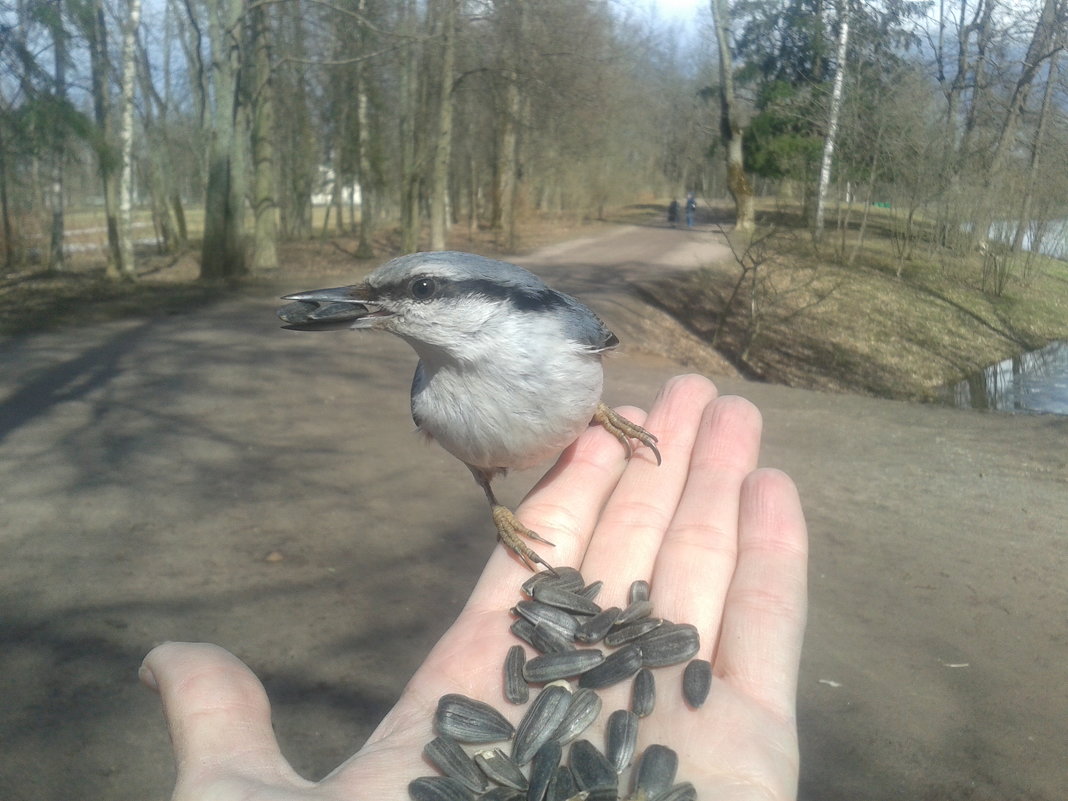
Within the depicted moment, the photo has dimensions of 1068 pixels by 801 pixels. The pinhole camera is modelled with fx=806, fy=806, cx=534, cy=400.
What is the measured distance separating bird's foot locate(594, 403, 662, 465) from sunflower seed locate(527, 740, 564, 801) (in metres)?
1.11

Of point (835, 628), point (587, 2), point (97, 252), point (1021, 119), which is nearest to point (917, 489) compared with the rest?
point (835, 628)

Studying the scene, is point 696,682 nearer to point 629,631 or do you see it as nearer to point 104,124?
point 629,631

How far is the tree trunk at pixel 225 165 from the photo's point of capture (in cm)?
1206

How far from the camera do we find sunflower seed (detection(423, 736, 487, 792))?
176 cm

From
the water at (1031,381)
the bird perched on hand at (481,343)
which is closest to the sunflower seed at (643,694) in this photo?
the bird perched on hand at (481,343)

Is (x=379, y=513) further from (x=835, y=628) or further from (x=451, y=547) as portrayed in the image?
(x=835, y=628)

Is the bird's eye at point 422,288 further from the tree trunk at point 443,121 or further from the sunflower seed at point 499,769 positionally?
the tree trunk at point 443,121

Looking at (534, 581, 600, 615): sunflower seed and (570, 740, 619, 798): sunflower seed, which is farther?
(534, 581, 600, 615): sunflower seed

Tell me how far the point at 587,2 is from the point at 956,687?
1371 centimetres

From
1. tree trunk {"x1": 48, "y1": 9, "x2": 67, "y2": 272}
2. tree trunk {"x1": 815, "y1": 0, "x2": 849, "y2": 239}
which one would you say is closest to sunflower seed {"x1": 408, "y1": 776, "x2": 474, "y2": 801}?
tree trunk {"x1": 815, "y1": 0, "x2": 849, "y2": 239}

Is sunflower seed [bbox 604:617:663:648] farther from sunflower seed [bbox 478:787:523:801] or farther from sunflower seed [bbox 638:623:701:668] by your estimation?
sunflower seed [bbox 478:787:523:801]

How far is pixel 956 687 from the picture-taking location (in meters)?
3.59

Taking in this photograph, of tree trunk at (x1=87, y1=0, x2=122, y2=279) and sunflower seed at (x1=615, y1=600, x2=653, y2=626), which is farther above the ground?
tree trunk at (x1=87, y1=0, x2=122, y2=279)

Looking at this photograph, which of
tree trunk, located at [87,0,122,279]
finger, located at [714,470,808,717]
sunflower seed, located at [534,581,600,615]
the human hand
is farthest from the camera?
tree trunk, located at [87,0,122,279]
